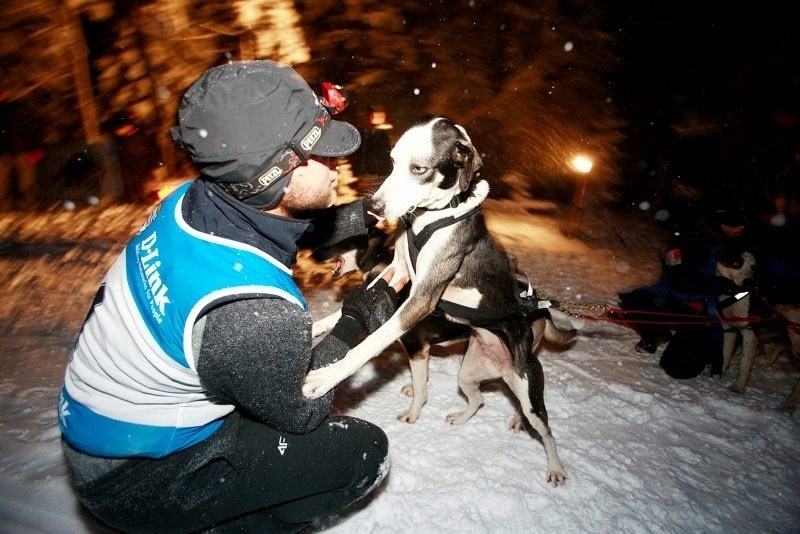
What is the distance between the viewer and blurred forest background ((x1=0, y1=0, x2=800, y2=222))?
31.9 feet

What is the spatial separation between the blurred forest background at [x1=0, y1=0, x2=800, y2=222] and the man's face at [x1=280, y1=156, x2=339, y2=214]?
9.05 m

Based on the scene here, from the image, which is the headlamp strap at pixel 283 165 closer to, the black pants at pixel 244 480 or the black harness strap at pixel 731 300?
the black pants at pixel 244 480

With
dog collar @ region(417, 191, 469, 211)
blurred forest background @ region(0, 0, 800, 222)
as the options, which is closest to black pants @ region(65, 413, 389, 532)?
dog collar @ region(417, 191, 469, 211)

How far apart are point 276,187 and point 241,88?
393mm

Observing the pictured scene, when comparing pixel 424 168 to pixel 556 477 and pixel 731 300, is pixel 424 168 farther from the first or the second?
pixel 731 300

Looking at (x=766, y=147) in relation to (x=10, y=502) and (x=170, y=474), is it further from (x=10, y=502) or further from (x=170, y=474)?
(x=10, y=502)

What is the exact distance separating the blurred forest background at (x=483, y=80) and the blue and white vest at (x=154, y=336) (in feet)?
31.1

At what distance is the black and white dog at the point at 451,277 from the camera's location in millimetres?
2598

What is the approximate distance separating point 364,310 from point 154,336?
51.2 inches

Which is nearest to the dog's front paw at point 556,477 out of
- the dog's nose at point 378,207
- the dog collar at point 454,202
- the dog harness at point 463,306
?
the dog harness at point 463,306

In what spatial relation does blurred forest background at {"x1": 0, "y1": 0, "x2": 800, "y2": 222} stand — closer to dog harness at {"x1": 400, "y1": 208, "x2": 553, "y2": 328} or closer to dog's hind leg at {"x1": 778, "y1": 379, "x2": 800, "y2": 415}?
dog's hind leg at {"x1": 778, "y1": 379, "x2": 800, "y2": 415}

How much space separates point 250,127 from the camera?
1.56m

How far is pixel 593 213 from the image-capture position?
14039 mm

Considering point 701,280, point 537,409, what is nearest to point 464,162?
point 537,409
